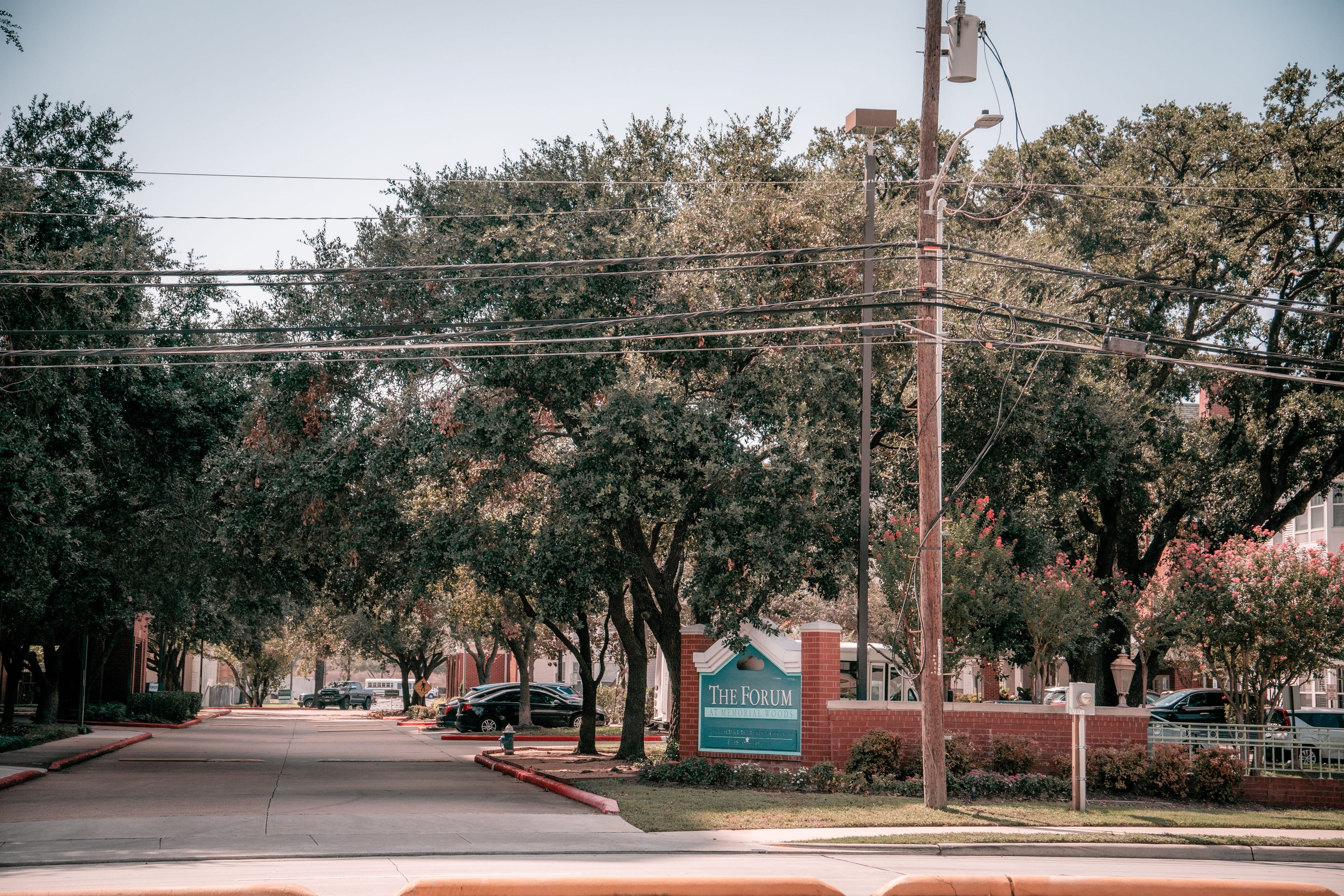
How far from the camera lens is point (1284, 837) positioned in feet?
48.0

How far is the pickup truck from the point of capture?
241 ft

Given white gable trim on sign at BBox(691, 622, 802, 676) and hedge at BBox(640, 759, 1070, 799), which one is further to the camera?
white gable trim on sign at BBox(691, 622, 802, 676)

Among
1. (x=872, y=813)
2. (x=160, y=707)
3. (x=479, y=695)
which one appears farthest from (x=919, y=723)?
(x=160, y=707)

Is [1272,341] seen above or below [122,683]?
above

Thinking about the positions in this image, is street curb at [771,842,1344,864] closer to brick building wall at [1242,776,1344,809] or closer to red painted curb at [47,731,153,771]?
brick building wall at [1242,776,1344,809]

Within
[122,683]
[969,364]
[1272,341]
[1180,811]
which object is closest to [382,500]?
[969,364]

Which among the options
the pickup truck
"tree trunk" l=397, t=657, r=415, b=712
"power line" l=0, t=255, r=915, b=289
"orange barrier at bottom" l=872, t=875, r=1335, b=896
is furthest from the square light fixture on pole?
the pickup truck

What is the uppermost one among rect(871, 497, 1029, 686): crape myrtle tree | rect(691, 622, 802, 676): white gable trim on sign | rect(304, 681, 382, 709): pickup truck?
rect(871, 497, 1029, 686): crape myrtle tree

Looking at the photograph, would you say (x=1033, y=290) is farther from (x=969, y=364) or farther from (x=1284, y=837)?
(x=1284, y=837)

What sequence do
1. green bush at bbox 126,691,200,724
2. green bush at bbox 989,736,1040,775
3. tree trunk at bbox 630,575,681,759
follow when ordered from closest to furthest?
green bush at bbox 989,736,1040,775
tree trunk at bbox 630,575,681,759
green bush at bbox 126,691,200,724

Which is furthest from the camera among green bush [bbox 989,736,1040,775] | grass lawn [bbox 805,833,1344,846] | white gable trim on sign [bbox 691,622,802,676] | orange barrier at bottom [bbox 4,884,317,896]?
white gable trim on sign [bbox 691,622,802,676]

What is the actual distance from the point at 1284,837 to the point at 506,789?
1160 cm

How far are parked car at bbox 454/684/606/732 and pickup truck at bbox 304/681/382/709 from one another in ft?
124

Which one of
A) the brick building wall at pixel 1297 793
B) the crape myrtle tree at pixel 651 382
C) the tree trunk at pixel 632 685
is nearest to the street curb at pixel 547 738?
the tree trunk at pixel 632 685
